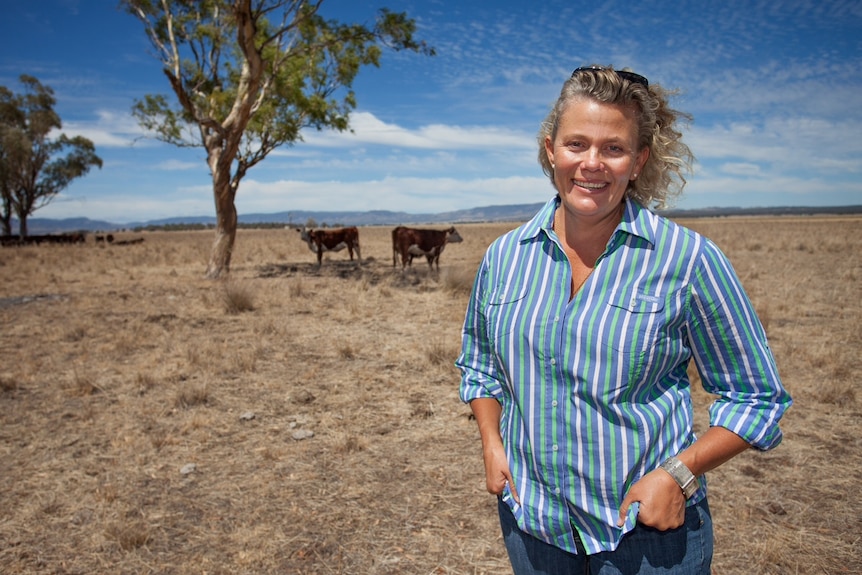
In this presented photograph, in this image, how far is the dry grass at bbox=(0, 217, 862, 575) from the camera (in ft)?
10.8

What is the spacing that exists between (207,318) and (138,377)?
12.4 ft

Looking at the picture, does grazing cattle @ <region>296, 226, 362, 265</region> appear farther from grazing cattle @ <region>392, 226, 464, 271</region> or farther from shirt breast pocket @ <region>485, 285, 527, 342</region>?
shirt breast pocket @ <region>485, 285, 527, 342</region>

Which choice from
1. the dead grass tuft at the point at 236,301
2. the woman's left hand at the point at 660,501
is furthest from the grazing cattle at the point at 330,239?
the woman's left hand at the point at 660,501

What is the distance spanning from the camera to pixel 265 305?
11.1 meters

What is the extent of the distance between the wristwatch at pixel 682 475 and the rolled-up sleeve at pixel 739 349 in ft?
0.46

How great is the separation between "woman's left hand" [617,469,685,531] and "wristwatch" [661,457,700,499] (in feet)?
0.04

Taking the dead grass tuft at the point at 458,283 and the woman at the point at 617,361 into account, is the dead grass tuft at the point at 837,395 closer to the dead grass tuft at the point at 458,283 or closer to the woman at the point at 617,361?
the woman at the point at 617,361

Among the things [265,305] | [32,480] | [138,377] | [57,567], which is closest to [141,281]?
[265,305]

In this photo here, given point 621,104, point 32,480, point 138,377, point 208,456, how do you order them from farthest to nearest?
point 138,377 < point 208,456 < point 32,480 < point 621,104

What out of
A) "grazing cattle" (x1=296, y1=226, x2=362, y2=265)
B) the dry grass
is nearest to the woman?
the dry grass

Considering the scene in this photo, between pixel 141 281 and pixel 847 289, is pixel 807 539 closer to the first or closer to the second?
pixel 847 289

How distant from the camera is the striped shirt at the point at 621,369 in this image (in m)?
1.37

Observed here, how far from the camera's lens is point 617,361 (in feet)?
4.48

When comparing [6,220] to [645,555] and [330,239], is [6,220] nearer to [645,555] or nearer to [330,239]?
[330,239]
